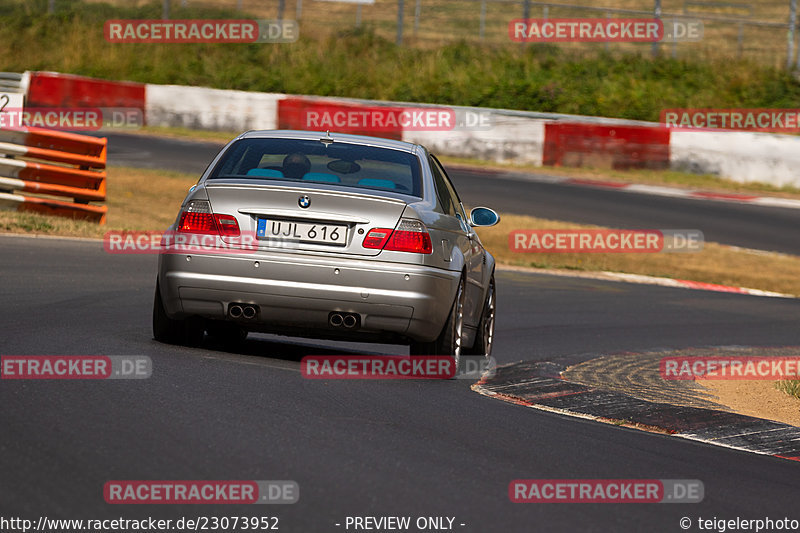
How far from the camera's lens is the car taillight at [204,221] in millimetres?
7730

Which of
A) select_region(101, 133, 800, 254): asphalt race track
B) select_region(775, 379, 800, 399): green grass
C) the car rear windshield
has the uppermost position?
the car rear windshield

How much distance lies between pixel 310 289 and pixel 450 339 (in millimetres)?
1042

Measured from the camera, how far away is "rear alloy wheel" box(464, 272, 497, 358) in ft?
31.3

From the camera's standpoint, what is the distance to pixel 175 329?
27.6ft

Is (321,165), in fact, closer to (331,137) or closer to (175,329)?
(331,137)

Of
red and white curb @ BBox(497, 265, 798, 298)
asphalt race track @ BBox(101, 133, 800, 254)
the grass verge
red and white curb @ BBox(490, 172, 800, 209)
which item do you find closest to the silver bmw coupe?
the grass verge

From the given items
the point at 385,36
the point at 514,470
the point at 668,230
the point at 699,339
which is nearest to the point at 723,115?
the point at 668,230

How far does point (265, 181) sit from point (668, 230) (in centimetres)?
1541

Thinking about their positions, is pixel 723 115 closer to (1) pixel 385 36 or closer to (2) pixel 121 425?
(1) pixel 385 36

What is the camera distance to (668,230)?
2238 centimetres

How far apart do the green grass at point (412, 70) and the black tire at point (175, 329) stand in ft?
87.1

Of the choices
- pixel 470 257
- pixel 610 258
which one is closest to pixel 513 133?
pixel 610 258

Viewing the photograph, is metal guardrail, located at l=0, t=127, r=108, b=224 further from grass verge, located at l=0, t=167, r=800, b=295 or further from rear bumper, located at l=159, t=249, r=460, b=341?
rear bumper, located at l=159, t=249, r=460, b=341

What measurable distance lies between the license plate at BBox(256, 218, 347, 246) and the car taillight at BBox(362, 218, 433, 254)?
0.16 meters
